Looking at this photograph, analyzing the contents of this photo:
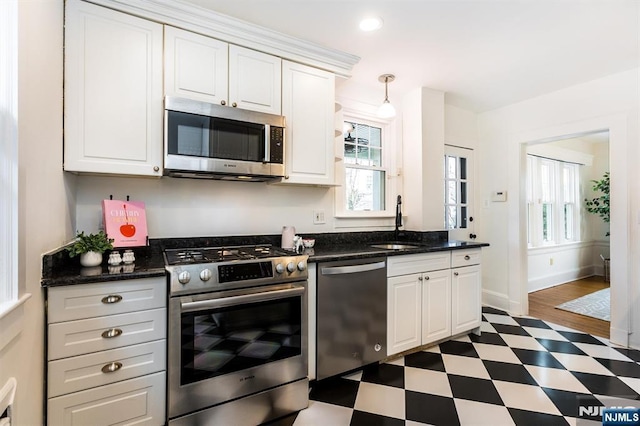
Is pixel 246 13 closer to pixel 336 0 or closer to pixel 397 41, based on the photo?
pixel 336 0

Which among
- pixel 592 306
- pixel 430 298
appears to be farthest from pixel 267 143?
pixel 592 306

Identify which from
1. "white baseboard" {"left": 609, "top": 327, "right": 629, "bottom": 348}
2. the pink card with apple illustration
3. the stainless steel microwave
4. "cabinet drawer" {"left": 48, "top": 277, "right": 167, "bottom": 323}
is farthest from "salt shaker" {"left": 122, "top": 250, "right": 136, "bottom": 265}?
"white baseboard" {"left": 609, "top": 327, "right": 629, "bottom": 348}

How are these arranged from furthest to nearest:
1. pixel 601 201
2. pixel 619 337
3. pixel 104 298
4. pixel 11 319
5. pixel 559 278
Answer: pixel 601 201, pixel 559 278, pixel 619 337, pixel 104 298, pixel 11 319

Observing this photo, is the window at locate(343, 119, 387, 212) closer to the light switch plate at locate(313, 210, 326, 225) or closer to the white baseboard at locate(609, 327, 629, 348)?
the light switch plate at locate(313, 210, 326, 225)

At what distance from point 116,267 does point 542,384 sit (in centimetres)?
277

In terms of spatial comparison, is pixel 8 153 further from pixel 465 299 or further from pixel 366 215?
pixel 465 299

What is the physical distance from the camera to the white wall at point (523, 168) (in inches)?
106

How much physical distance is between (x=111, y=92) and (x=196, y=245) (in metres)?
1.07

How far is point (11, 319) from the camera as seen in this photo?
99 centimetres

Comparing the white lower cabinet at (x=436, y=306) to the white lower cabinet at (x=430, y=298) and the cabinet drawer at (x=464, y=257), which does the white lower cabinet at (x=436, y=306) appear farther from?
the cabinet drawer at (x=464, y=257)

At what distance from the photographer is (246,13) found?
6.44ft

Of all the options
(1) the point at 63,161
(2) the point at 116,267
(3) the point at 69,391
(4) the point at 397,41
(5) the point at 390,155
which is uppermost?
(4) the point at 397,41

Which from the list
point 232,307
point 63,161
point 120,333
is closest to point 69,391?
point 120,333

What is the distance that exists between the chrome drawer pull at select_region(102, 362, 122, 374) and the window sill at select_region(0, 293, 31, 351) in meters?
0.45
